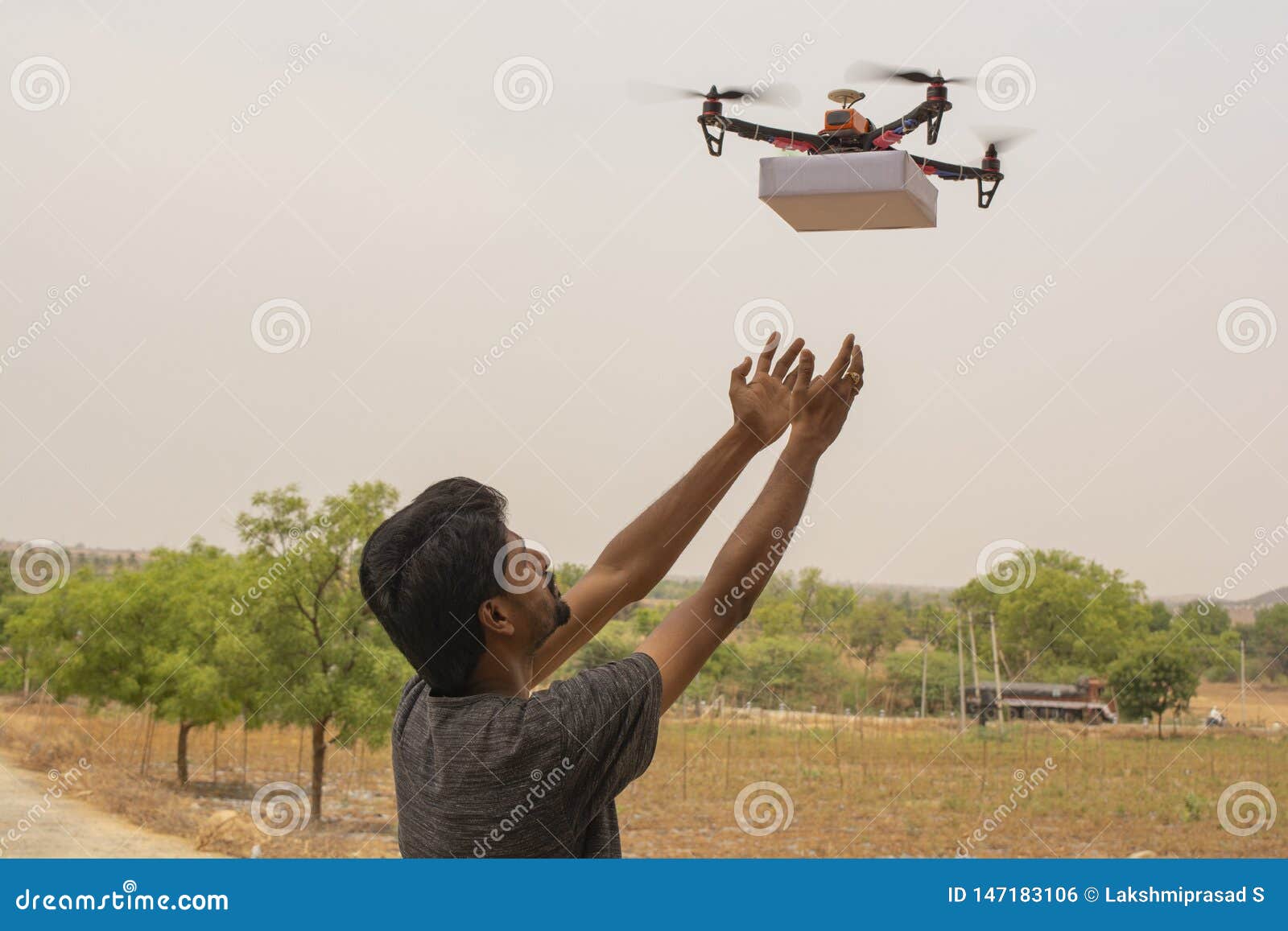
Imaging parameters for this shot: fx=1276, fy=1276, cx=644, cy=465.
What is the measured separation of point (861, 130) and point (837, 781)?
10.9 metres

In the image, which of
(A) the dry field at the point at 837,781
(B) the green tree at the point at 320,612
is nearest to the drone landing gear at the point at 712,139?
(B) the green tree at the point at 320,612

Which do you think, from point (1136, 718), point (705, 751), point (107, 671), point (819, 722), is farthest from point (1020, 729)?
point (107, 671)

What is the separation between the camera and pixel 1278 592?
12.0 m

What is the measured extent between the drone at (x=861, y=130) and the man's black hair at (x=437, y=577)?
4.16 feet

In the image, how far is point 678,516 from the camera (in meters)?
1.11

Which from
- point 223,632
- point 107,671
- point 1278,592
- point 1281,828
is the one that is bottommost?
point 107,671

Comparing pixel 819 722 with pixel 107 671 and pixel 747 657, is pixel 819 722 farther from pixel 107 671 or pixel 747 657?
pixel 107 671

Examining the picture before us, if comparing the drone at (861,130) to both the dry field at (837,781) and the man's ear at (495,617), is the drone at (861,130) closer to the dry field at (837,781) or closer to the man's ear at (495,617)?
the man's ear at (495,617)

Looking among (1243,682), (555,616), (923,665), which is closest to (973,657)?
(923,665)

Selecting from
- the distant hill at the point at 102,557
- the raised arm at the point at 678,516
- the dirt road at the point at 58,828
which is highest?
the raised arm at the point at 678,516

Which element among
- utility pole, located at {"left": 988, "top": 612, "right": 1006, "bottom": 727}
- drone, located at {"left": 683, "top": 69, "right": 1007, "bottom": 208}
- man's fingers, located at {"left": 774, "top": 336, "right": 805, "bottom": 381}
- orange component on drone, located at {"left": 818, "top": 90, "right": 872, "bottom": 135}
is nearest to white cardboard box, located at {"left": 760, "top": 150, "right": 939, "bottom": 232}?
drone, located at {"left": 683, "top": 69, "right": 1007, "bottom": 208}

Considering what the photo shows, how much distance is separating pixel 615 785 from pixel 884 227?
1.32 meters

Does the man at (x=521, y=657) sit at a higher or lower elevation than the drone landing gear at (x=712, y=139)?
lower

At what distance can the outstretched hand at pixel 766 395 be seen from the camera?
1063mm
